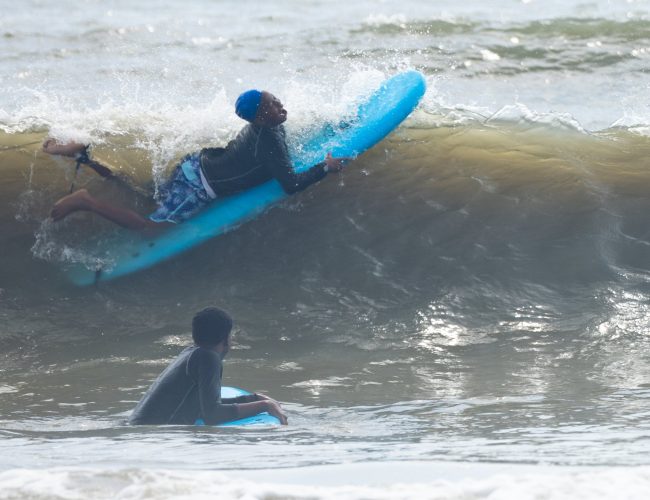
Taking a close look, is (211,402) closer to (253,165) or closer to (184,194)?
(253,165)

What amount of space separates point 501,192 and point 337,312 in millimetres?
1871

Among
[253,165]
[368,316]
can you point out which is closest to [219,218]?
[253,165]

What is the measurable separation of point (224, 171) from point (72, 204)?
3.82 ft

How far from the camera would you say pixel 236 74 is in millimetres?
15383

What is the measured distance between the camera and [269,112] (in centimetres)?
748

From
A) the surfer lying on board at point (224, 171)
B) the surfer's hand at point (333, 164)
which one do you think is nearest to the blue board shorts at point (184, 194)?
the surfer lying on board at point (224, 171)

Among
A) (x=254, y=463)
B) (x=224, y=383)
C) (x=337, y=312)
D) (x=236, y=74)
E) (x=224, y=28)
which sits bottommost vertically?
(x=254, y=463)

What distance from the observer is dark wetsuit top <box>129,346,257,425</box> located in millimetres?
5453

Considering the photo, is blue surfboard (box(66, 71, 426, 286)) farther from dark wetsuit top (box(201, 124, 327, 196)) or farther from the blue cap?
the blue cap

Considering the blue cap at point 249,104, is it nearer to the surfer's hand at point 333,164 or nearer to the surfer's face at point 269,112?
the surfer's face at point 269,112

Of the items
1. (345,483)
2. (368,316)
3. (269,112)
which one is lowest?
(345,483)

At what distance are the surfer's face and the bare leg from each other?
1245 millimetres

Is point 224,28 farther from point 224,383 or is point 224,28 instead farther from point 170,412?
point 170,412

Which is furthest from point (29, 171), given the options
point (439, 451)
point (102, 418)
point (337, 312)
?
point (439, 451)
